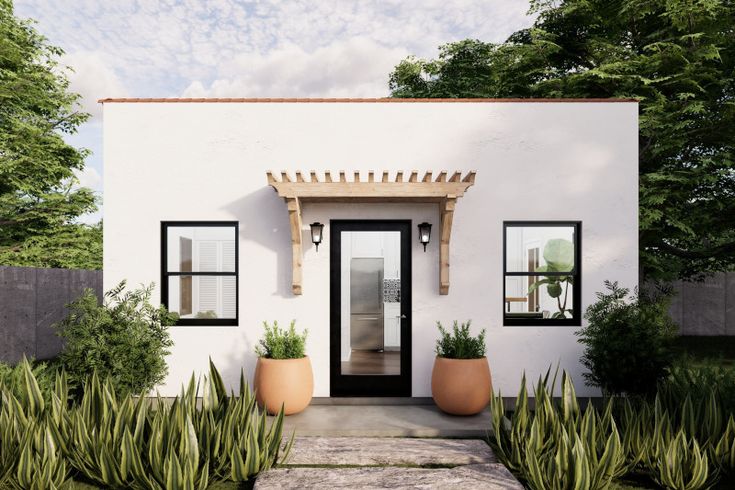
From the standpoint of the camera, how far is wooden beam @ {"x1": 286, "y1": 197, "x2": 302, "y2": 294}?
5.39 metres

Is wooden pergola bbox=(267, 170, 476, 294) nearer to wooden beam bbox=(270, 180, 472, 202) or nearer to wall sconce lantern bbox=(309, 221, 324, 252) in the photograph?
wooden beam bbox=(270, 180, 472, 202)

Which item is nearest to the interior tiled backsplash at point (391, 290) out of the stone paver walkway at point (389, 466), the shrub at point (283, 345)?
the shrub at point (283, 345)

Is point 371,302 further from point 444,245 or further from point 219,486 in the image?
point 219,486

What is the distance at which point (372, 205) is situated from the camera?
590cm

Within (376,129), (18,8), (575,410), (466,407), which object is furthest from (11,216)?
(575,410)

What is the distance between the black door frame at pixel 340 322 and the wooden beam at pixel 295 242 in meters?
0.44

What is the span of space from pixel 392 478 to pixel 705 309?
11.4 metres

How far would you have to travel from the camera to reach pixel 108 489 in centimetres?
346

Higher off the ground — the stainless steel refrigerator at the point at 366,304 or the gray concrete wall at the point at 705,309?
the stainless steel refrigerator at the point at 366,304

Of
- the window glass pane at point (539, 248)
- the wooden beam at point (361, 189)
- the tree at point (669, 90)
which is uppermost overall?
the tree at point (669, 90)

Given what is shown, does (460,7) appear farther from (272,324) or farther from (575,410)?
(575,410)

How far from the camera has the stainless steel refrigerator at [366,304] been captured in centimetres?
596

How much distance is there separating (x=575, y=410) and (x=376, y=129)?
3.93 m

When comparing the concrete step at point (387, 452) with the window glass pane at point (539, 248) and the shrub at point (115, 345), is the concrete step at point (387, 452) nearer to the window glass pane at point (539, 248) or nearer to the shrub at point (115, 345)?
the shrub at point (115, 345)
